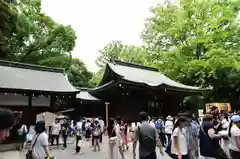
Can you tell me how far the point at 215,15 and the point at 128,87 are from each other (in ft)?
37.2

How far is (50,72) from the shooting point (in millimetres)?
23062

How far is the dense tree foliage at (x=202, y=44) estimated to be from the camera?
2278 centimetres

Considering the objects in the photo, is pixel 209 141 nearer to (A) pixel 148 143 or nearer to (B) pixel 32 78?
(A) pixel 148 143

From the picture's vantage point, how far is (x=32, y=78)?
20203 millimetres

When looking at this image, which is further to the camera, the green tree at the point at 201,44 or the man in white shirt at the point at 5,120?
the green tree at the point at 201,44

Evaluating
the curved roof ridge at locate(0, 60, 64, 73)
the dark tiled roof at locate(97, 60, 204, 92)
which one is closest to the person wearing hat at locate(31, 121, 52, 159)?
the dark tiled roof at locate(97, 60, 204, 92)

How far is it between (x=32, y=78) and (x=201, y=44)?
16.0 m

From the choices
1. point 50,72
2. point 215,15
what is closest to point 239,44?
point 215,15

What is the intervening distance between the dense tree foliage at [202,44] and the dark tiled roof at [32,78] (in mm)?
10785

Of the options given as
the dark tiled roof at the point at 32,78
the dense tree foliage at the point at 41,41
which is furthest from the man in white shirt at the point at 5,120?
the dense tree foliage at the point at 41,41

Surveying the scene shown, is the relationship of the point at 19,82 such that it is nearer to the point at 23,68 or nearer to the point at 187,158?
the point at 23,68

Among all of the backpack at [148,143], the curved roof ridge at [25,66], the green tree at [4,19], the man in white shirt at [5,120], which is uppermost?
the green tree at [4,19]

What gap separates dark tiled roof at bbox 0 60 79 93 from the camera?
1769 centimetres

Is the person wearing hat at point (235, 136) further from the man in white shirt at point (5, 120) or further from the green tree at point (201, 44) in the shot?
the green tree at point (201, 44)
